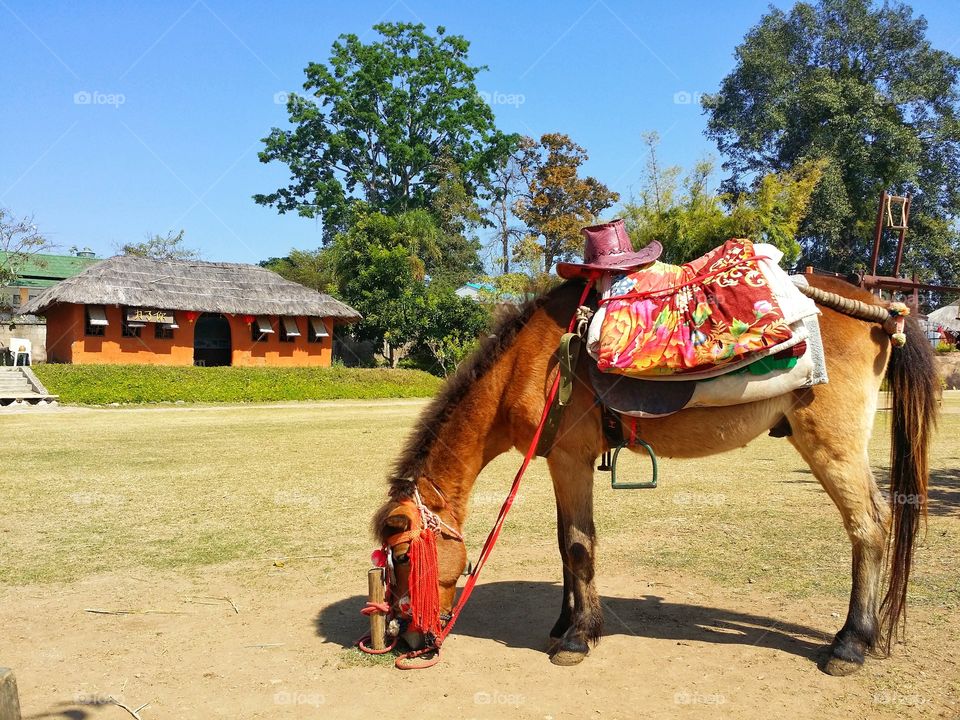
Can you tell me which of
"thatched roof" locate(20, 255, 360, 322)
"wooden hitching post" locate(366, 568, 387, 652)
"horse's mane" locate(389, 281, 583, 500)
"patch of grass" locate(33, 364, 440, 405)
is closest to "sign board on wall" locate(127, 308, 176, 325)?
"thatched roof" locate(20, 255, 360, 322)

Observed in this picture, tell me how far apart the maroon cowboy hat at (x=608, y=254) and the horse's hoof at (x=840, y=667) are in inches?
96.5

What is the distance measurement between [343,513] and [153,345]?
84.5 ft

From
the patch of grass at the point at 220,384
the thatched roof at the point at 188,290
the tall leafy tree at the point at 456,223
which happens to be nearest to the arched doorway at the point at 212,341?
the thatched roof at the point at 188,290

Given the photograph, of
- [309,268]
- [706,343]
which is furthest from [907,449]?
[309,268]

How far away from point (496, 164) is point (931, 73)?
A: 25.7 meters

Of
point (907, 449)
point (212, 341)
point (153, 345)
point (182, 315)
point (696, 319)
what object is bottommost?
point (907, 449)

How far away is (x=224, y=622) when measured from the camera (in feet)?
15.7

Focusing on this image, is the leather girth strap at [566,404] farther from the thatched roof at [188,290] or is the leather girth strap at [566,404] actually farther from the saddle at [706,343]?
the thatched roof at [188,290]

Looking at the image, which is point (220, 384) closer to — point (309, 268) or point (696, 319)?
point (309, 268)

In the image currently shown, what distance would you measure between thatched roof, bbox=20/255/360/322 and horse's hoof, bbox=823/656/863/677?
29491 millimetres

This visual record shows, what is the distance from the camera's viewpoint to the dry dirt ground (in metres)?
3.58

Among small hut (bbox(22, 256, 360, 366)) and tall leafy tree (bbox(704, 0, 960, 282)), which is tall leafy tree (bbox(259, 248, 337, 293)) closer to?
small hut (bbox(22, 256, 360, 366))

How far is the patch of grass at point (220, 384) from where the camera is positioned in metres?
23.3

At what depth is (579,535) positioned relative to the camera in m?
4.25
